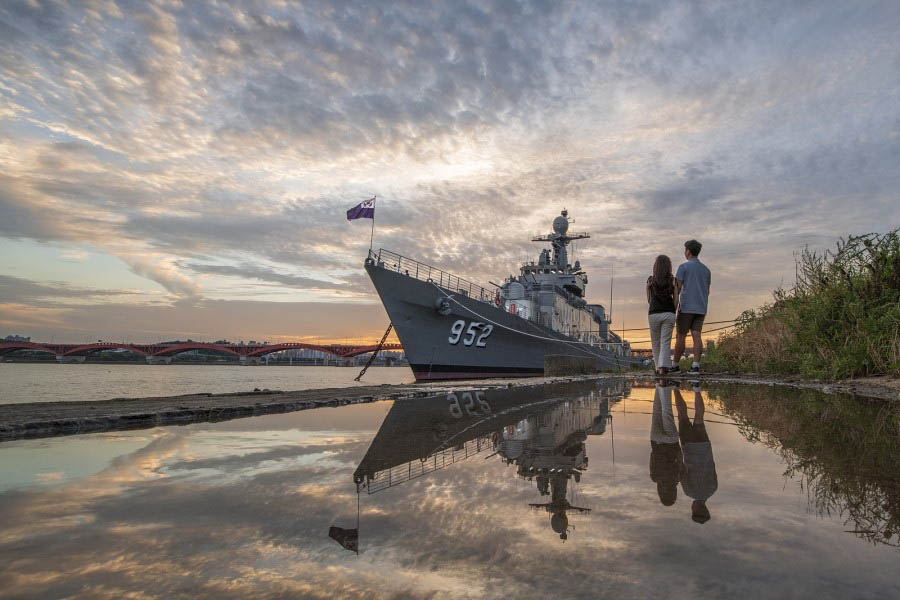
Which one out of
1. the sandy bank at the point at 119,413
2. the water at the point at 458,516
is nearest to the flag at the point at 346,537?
the water at the point at 458,516

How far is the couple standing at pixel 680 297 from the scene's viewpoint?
7.31 metres

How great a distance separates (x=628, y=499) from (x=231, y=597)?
1274 mm

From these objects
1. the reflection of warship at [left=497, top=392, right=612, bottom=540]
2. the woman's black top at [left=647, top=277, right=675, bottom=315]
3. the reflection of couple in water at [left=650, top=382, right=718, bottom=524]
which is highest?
the woman's black top at [left=647, top=277, right=675, bottom=315]

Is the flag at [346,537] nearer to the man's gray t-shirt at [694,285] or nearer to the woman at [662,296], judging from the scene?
the man's gray t-shirt at [694,285]

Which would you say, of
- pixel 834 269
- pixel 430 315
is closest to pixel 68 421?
pixel 834 269

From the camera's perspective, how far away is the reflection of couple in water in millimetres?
1772

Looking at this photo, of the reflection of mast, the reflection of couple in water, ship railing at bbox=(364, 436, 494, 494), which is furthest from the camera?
ship railing at bbox=(364, 436, 494, 494)

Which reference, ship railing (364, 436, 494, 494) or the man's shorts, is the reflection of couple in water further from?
the man's shorts

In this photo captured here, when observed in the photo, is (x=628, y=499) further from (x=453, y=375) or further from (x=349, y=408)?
(x=453, y=375)

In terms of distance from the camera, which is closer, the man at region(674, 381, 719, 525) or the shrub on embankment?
the man at region(674, 381, 719, 525)

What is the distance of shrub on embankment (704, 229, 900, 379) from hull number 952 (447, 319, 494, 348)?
11989 millimetres

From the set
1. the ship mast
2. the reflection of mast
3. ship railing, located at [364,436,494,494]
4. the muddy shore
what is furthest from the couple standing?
the ship mast

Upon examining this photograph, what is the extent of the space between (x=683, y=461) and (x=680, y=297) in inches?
220

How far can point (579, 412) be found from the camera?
4828mm
